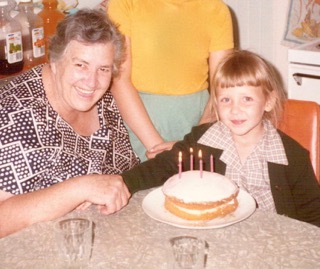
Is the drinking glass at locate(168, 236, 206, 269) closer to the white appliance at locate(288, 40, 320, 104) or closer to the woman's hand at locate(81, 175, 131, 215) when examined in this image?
the woman's hand at locate(81, 175, 131, 215)

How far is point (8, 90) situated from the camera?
1701 millimetres

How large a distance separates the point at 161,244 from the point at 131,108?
86 cm

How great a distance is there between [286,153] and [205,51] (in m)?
0.62

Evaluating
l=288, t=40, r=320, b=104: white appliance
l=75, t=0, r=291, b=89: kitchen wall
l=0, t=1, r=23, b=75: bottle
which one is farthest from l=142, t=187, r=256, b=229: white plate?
l=75, t=0, r=291, b=89: kitchen wall

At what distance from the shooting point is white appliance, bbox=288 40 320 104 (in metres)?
2.87

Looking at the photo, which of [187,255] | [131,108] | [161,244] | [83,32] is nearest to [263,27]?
[131,108]

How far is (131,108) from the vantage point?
203 cm

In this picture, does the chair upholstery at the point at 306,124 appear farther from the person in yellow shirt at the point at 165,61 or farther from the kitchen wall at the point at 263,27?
the kitchen wall at the point at 263,27

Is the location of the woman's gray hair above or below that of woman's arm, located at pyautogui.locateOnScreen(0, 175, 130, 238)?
above

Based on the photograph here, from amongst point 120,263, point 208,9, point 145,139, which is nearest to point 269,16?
point 208,9

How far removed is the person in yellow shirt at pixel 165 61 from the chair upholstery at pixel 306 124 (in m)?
0.45

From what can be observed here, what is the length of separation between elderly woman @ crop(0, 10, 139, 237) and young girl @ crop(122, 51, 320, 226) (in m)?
0.16

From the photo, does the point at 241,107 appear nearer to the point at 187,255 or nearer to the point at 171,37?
the point at 171,37

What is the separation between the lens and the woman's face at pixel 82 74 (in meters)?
1.66
